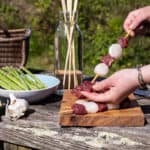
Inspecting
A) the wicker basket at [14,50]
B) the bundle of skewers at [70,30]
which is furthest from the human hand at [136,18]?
the wicker basket at [14,50]

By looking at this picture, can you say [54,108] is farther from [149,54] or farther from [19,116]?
[149,54]

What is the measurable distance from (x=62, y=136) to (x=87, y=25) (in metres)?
3.25

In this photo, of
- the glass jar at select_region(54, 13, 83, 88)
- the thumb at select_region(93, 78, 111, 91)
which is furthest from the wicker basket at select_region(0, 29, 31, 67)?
the thumb at select_region(93, 78, 111, 91)

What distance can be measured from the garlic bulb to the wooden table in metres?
0.02

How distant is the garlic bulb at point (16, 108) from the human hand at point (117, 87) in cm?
22

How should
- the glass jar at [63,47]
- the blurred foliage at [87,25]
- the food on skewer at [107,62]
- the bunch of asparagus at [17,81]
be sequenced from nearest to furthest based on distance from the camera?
the food on skewer at [107,62] → the bunch of asparagus at [17,81] → the glass jar at [63,47] → the blurred foliage at [87,25]

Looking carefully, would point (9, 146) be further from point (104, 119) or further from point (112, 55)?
point (112, 55)

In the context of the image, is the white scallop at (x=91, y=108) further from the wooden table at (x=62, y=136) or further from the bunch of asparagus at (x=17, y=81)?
the bunch of asparagus at (x=17, y=81)

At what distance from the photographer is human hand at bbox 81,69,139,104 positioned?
5.34 feet

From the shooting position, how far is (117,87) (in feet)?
5.39

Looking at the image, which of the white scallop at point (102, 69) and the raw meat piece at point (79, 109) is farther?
the white scallop at point (102, 69)

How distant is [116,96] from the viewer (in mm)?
1669

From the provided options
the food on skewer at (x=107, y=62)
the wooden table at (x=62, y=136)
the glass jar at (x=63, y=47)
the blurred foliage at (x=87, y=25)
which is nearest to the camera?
the wooden table at (x=62, y=136)

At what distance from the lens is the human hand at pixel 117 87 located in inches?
64.1
